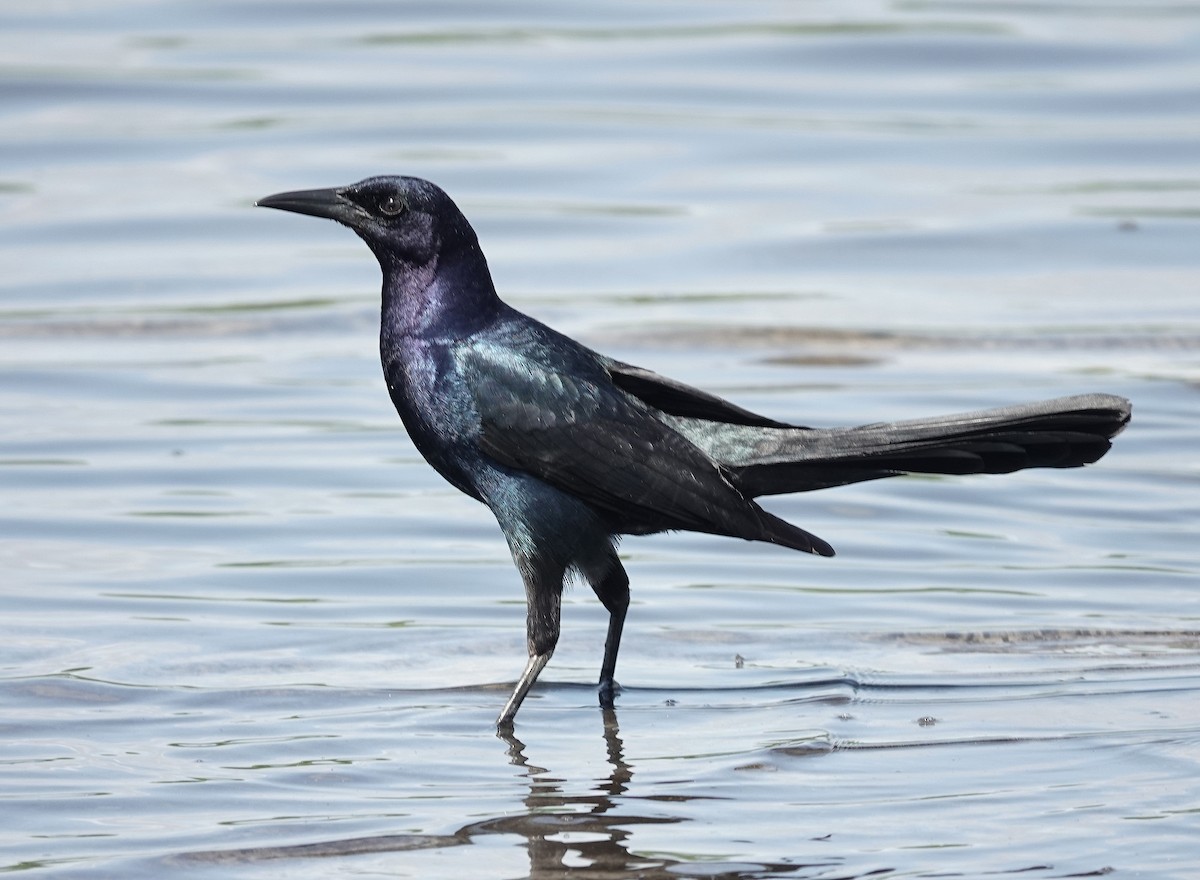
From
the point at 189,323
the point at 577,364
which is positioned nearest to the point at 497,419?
the point at 577,364

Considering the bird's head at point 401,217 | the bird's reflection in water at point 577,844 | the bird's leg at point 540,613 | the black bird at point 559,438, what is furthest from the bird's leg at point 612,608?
the bird's head at point 401,217

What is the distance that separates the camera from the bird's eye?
528 cm

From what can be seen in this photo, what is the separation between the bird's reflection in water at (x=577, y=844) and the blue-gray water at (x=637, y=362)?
0.01 metres

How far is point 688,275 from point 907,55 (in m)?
5.09

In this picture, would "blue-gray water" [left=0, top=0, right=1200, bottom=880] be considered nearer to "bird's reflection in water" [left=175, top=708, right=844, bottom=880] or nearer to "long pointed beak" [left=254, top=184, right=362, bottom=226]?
"bird's reflection in water" [left=175, top=708, right=844, bottom=880]

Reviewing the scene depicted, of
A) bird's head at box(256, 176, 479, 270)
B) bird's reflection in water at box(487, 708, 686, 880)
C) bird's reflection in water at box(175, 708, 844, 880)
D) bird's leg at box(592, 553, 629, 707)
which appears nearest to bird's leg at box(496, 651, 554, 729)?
bird's leg at box(592, 553, 629, 707)

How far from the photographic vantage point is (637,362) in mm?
9414

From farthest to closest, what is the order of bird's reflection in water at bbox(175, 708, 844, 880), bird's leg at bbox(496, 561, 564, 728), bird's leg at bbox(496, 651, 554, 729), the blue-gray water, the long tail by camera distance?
bird's leg at bbox(496, 561, 564, 728) → bird's leg at bbox(496, 651, 554, 729) → the long tail → the blue-gray water → bird's reflection in water at bbox(175, 708, 844, 880)

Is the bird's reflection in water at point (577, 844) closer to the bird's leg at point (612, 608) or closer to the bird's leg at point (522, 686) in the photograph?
the bird's leg at point (522, 686)

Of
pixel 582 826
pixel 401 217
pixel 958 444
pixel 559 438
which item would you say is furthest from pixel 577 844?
pixel 401 217

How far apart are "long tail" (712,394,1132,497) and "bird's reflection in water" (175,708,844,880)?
102 centimetres

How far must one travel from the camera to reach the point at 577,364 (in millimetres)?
5305

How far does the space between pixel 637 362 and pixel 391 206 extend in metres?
4.19

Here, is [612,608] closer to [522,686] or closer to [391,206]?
[522,686]
